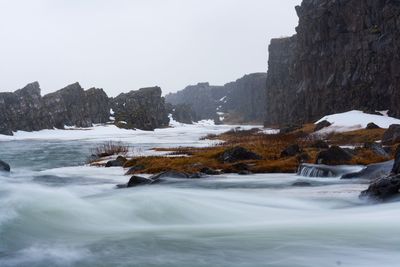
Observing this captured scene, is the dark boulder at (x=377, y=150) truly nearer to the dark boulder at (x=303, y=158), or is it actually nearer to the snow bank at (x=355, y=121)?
the dark boulder at (x=303, y=158)

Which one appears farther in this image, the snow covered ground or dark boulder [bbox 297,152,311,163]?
the snow covered ground

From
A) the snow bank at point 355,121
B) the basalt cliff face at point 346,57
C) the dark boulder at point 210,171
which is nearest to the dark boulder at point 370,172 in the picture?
the dark boulder at point 210,171

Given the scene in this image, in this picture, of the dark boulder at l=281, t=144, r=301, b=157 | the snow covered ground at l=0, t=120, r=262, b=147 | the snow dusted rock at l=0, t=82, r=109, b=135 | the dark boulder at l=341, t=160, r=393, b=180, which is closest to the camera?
the dark boulder at l=341, t=160, r=393, b=180

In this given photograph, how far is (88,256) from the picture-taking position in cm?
885

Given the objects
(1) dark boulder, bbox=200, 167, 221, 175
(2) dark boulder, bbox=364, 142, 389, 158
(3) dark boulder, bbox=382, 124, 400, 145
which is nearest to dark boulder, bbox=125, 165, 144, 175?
(1) dark boulder, bbox=200, 167, 221, 175

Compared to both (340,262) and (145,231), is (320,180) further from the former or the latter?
(340,262)

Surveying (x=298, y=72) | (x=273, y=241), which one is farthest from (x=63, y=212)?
(x=298, y=72)

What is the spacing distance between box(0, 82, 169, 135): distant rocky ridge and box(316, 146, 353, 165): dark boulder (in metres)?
85.0

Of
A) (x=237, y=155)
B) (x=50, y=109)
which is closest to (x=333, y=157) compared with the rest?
(x=237, y=155)

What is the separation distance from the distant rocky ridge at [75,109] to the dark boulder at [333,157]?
8497cm

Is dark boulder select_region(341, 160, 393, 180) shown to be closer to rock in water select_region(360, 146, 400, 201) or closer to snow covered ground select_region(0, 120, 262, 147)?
rock in water select_region(360, 146, 400, 201)

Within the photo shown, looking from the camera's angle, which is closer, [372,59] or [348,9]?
[372,59]

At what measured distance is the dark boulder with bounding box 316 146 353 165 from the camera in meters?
22.8

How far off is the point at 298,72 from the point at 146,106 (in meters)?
67.1
